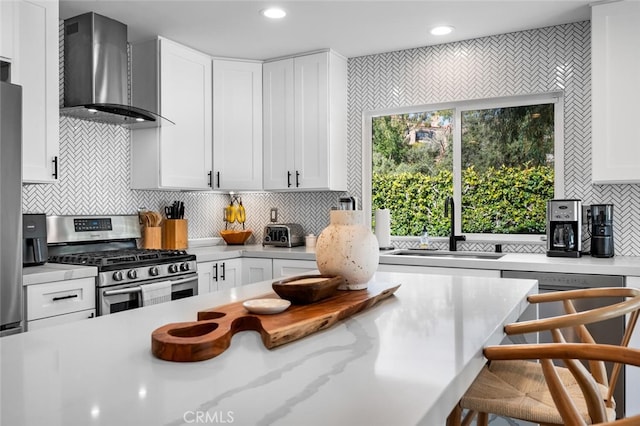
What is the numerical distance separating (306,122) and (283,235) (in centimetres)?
94

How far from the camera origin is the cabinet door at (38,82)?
8.45ft

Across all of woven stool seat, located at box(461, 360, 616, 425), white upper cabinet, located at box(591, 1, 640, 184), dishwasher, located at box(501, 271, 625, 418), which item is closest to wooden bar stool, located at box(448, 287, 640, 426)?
woven stool seat, located at box(461, 360, 616, 425)

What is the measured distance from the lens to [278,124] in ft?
13.4

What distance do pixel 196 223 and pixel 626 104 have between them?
10.6 feet

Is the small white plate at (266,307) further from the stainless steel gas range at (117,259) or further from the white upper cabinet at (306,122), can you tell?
the white upper cabinet at (306,122)

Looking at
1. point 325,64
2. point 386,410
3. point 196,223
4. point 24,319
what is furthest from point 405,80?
→ point 386,410

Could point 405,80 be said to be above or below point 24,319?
above

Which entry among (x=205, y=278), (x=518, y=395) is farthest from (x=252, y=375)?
(x=205, y=278)

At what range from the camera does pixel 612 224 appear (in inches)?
120

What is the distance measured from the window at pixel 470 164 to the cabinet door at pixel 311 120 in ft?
1.48

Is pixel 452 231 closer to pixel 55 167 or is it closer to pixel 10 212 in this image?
pixel 55 167

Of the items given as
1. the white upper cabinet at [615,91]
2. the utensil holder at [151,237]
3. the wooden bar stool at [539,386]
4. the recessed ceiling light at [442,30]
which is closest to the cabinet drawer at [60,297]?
the utensil holder at [151,237]

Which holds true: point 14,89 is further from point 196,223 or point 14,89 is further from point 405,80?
point 405,80

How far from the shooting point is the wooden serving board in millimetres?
938
